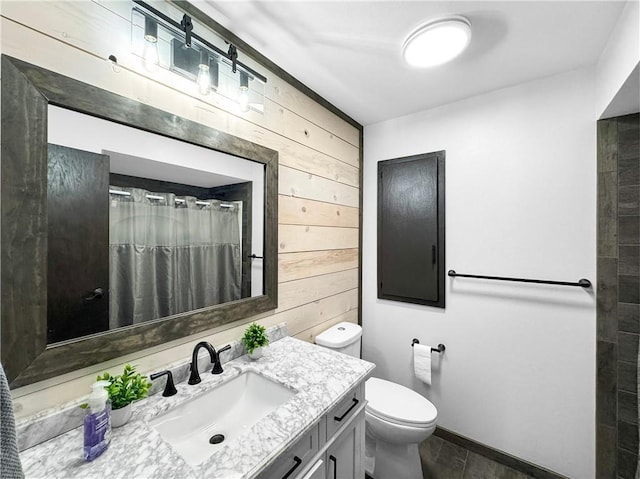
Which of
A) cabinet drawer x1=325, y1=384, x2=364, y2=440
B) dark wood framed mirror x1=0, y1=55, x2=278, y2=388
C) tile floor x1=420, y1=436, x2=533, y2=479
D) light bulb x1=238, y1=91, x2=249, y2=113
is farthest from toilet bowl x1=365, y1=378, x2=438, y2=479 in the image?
light bulb x1=238, y1=91, x2=249, y2=113

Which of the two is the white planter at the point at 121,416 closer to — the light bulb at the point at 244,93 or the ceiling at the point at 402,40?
the light bulb at the point at 244,93

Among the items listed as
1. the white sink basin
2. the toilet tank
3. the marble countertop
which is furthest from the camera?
the toilet tank

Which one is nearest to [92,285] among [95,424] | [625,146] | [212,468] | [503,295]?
[95,424]

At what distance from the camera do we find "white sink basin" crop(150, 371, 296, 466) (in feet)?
3.10

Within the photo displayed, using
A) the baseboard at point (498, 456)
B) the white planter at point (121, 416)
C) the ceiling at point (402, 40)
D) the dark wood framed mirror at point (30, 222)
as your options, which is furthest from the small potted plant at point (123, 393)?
the baseboard at point (498, 456)

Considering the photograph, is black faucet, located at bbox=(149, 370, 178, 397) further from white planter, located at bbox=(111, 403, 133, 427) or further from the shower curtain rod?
the shower curtain rod

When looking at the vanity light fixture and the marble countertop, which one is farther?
the vanity light fixture

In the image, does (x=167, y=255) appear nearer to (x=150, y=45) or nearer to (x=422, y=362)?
(x=150, y=45)

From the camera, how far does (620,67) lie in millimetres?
1171

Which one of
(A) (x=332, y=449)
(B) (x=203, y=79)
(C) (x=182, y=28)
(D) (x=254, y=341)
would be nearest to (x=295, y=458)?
(A) (x=332, y=449)

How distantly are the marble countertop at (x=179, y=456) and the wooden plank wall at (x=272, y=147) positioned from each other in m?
0.14

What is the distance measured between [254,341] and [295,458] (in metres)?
0.52

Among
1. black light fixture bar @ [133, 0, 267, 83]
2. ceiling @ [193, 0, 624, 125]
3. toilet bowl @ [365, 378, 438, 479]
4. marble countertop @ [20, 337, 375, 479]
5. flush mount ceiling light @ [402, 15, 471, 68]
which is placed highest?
ceiling @ [193, 0, 624, 125]

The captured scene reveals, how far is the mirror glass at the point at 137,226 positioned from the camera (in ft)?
2.75
